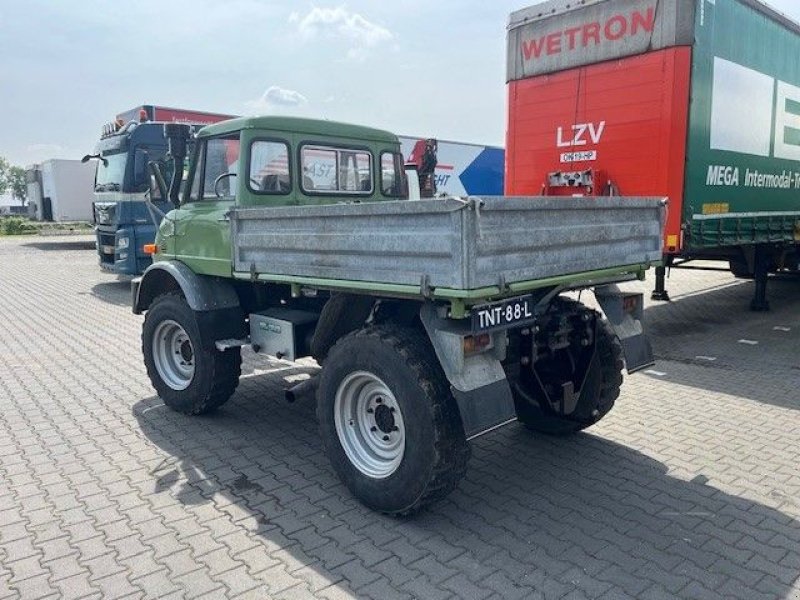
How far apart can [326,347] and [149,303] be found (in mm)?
2217

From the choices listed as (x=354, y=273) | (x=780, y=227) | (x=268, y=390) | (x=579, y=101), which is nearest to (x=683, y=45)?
(x=579, y=101)

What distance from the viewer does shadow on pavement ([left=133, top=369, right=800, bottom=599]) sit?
298 cm

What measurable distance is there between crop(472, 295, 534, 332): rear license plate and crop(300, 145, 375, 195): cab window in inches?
84.8

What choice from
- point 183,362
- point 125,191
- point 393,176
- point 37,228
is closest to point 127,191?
point 125,191

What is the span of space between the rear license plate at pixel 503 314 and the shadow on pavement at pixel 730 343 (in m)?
3.35

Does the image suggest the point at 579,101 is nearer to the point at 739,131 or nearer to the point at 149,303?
the point at 739,131

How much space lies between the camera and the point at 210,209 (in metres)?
4.84

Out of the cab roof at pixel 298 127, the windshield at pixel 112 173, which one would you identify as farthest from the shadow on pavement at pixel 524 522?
the windshield at pixel 112 173

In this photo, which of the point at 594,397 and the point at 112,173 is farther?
the point at 112,173

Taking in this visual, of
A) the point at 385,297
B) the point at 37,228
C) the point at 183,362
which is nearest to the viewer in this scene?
the point at 385,297

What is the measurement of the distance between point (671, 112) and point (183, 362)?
5618 millimetres

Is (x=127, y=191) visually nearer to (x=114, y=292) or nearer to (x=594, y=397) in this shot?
(x=114, y=292)

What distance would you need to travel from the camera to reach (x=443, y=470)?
10.8 feet

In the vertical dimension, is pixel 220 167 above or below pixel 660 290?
above
